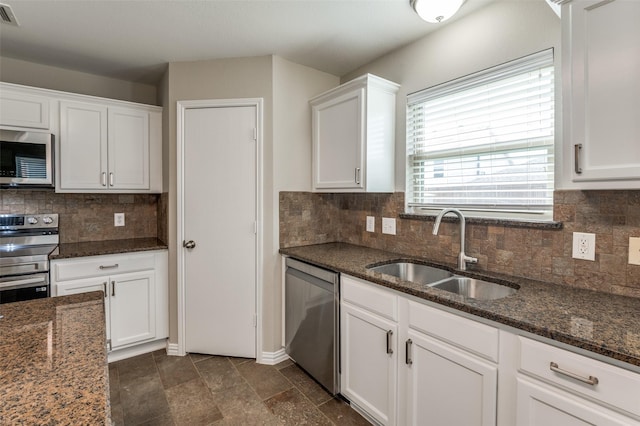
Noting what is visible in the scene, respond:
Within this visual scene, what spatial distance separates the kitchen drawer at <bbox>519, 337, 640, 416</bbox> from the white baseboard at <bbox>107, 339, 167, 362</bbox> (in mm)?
2701

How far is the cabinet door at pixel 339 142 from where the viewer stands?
2248 mm

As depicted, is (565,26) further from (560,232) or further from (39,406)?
(39,406)

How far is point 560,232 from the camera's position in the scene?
1580 mm

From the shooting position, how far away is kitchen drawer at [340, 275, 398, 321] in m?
1.66

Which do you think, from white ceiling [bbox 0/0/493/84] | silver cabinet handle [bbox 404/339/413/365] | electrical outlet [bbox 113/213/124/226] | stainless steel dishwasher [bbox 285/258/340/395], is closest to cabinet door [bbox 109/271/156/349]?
electrical outlet [bbox 113/213/124/226]

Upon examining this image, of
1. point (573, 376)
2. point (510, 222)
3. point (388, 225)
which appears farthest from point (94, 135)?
point (573, 376)

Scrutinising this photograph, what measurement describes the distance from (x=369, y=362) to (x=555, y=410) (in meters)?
0.92

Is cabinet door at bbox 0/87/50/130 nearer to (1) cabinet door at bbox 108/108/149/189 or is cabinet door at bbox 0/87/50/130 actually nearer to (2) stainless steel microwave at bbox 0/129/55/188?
(2) stainless steel microwave at bbox 0/129/55/188

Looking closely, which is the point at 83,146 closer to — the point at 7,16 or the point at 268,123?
the point at 7,16

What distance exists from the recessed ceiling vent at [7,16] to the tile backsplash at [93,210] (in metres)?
1.23

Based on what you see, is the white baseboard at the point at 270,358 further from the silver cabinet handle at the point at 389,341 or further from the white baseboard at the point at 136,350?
the silver cabinet handle at the point at 389,341

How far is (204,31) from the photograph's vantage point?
216 centimetres

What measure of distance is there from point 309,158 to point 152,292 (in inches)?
68.0

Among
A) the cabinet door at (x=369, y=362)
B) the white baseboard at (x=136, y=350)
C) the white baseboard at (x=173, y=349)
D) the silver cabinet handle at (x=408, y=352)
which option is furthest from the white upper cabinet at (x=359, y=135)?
the white baseboard at (x=136, y=350)
